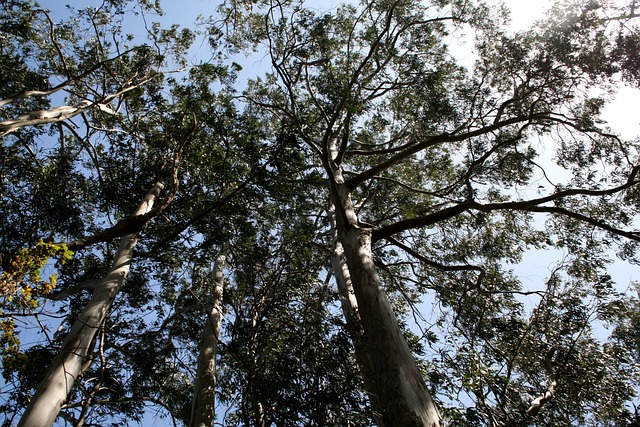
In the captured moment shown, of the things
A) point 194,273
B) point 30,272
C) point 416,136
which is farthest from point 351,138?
point 30,272

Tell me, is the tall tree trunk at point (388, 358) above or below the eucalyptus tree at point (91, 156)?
below

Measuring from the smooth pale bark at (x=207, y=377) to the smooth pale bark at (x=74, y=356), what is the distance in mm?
1478

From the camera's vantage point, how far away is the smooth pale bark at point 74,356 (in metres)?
4.11

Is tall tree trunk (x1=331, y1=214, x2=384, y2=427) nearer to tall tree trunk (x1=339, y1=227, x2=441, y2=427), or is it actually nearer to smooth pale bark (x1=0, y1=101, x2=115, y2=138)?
tall tree trunk (x1=339, y1=227, x2=441, y2=427)

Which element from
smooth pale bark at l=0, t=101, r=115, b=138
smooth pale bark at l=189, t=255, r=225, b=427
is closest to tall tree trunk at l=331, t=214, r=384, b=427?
smooth pale bark at l=189, t=255, r=225, b=427

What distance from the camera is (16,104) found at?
296 inches

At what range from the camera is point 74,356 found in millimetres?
4723

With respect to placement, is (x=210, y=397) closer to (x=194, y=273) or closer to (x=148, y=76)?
(x=194, y=273)

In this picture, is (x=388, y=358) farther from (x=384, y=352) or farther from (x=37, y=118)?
(x=37, y=118)

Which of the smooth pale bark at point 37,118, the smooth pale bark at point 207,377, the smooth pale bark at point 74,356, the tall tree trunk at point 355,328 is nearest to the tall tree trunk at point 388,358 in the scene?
the tall tree trunk at point 355,328

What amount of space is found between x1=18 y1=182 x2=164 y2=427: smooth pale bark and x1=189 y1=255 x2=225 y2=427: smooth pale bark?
4.85ft

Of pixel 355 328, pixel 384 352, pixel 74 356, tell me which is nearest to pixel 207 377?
pixel 74 356

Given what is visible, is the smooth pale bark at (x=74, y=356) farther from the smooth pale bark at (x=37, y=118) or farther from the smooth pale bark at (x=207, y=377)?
the smooth pale bark at (x=37, y=118)

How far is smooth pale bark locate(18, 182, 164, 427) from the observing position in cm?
411
